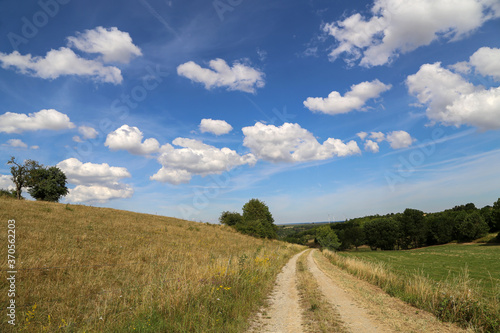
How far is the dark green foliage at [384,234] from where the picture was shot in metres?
98.4

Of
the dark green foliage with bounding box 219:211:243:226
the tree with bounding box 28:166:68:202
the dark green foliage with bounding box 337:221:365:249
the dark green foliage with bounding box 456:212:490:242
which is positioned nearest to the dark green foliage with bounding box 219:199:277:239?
the dark green foliage with bounding box 219:211:243:226

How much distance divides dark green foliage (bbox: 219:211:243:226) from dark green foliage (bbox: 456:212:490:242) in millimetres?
84286

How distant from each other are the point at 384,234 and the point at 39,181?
370 feet

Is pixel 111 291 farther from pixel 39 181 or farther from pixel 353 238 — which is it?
pixel 353 238

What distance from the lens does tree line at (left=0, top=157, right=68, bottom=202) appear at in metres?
39.5

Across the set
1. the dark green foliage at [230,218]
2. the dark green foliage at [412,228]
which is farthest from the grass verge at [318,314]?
the dark green foliage at [412,228]

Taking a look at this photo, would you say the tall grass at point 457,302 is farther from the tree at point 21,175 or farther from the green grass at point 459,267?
the tree at point 21,175

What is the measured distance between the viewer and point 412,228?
96.1m

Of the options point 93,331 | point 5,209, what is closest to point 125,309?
point 93,331

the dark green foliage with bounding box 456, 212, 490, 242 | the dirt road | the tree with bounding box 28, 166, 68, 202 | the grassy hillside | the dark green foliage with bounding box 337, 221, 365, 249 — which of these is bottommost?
the dark green foliage with bounding box 337, 221, 365, 249

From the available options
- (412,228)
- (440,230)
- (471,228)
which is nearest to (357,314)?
(412,228)

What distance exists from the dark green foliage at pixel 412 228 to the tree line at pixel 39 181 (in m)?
115

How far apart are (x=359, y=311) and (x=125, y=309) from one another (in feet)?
28.2

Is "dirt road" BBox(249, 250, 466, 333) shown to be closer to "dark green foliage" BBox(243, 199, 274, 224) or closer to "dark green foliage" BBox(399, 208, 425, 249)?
"dark green foliage" BBox(243, 199, 274, 224)
